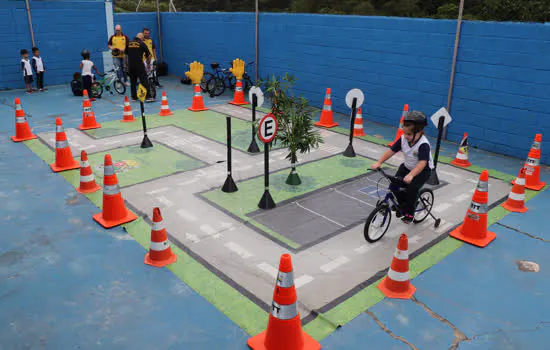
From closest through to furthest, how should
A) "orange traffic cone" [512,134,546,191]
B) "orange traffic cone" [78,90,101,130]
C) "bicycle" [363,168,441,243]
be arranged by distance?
"bicycle" [363,168,441,243] → "orange traffic cone" [512,134,546,191] → "orange traffic cone" [78,90,101,130]

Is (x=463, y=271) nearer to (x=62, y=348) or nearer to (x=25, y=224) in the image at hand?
(x=62, y=348)

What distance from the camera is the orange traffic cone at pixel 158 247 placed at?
4.93m

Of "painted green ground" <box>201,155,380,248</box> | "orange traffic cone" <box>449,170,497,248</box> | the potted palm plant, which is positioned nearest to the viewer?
"orange traffic cone" <box>449,170,497,248</box>

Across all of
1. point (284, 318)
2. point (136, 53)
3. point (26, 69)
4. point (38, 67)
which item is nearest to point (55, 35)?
point (38, 67)

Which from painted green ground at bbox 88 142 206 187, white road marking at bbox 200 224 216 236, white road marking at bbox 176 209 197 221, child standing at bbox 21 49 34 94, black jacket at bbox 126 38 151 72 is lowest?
white road marking at bbox 200 224 216 236

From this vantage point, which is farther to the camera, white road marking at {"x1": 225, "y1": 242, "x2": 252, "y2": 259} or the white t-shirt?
the white t-shirt

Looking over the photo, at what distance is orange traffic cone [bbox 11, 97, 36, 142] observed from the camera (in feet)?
30.3

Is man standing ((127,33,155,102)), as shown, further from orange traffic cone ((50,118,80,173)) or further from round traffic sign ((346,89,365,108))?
round traffic sign ((346,89,365,108))

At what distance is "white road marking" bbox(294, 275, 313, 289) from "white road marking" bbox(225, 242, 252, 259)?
0.72 meters

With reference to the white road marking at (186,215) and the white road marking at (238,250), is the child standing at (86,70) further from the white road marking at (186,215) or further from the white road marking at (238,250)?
the white road marking at (238,250)

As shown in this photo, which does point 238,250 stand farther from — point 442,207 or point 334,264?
point 442,207

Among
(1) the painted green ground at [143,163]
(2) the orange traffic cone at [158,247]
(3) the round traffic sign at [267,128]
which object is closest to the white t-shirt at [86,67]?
(1) the painted green ground at [143,163]

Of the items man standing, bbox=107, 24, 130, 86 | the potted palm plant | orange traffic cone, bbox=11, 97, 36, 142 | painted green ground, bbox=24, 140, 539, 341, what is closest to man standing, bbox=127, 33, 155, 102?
man standing, bbox=107, 24, 130, 86

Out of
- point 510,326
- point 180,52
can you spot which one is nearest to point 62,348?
point 510,326
